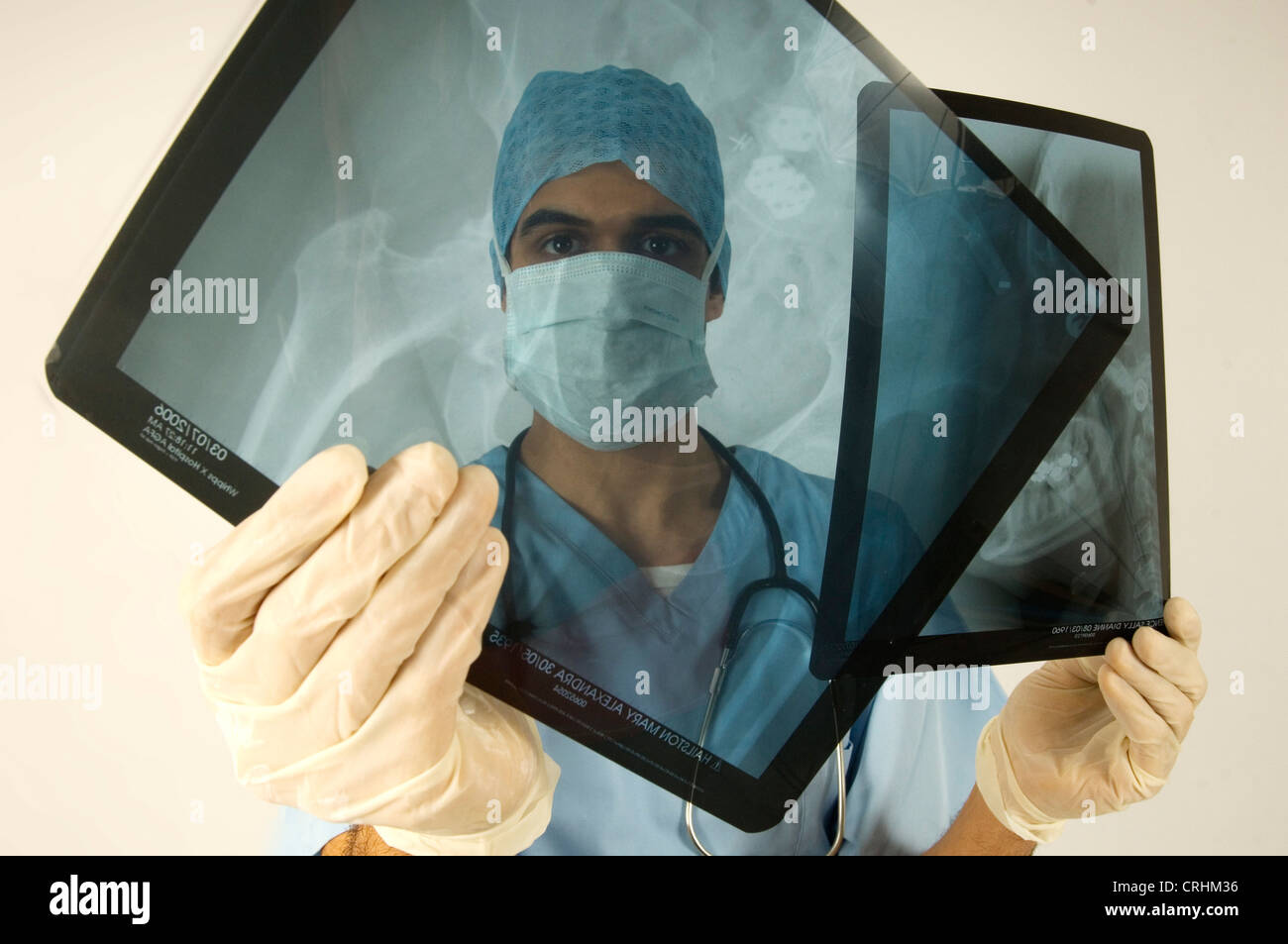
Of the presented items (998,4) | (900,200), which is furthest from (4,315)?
(998,4)

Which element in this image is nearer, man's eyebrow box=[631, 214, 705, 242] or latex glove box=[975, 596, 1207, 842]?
man's eyebrow box=[631, 214, 705, 242]

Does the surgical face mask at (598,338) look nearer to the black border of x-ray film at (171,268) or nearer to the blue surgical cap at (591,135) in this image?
the blue surgical cap at (591,135)

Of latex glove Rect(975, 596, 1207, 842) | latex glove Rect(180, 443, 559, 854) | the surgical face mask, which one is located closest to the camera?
latex glove Rect(180, 443, 559, 854)

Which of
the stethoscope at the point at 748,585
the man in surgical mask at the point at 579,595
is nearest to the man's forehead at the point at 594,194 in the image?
the man in surgical mask at the point at 579,595

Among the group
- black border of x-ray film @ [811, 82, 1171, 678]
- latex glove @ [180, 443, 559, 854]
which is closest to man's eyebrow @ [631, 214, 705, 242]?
black border of x-ray film @ [811, 82, 1171, 678]

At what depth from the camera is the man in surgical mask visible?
1.86ft

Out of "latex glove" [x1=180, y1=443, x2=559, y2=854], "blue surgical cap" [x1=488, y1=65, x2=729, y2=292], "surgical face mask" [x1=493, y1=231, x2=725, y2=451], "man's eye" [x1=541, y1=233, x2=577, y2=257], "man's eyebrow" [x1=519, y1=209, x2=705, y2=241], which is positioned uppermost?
"blue surgical cap" [x1=488, y1=65, x2=729, y2=292]

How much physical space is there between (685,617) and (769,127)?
1.52ft

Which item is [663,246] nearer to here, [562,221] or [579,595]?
[562,221]

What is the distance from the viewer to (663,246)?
0.69m

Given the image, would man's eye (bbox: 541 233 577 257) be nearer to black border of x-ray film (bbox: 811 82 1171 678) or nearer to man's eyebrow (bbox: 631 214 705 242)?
man's eyebrow (bbox: 631 214 705 242)

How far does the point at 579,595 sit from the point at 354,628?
0.66 ft

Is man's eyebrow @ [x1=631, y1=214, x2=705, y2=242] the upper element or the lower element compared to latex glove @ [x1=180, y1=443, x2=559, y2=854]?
upper

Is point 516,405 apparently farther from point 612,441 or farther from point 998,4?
point 998,4
